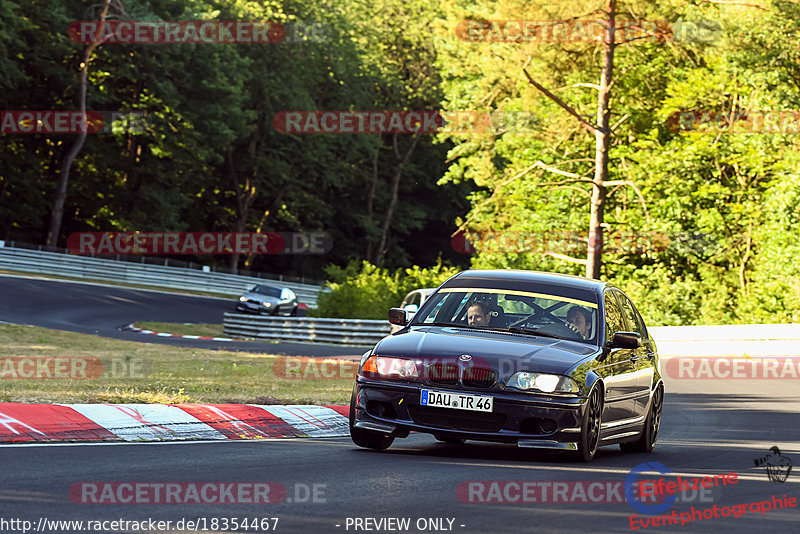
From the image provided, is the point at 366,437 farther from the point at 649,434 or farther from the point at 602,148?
the point at 602,148

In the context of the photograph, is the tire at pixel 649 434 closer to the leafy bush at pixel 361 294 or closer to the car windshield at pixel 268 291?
the leafy bush at pixel 361 294

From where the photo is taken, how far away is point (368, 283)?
37.4 m

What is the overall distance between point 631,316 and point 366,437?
3366 millimetres

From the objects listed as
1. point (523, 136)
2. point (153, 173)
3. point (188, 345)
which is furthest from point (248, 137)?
point (188, 345)

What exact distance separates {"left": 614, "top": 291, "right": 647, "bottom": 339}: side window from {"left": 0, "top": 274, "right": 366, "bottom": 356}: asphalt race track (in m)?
16.6

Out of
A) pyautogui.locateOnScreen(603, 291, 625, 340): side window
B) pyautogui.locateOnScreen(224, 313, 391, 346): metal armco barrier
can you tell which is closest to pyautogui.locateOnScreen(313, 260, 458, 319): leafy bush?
pyautogui.locateOnScreen(224, 313, 391, 346): metal armco barrier

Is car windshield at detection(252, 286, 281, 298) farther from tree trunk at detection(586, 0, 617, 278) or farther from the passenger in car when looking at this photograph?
the passenger in car

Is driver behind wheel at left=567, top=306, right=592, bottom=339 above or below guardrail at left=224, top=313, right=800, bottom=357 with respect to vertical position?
above

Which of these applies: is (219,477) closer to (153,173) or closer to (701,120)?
(701,120)

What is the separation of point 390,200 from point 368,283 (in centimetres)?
4702

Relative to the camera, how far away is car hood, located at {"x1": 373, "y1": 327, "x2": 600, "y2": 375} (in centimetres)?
958

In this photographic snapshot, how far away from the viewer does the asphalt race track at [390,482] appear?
688cm

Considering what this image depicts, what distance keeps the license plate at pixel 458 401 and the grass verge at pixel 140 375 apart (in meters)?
4.26

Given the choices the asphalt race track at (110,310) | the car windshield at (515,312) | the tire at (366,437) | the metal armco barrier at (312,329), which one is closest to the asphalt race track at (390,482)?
the tire at (366,437)
